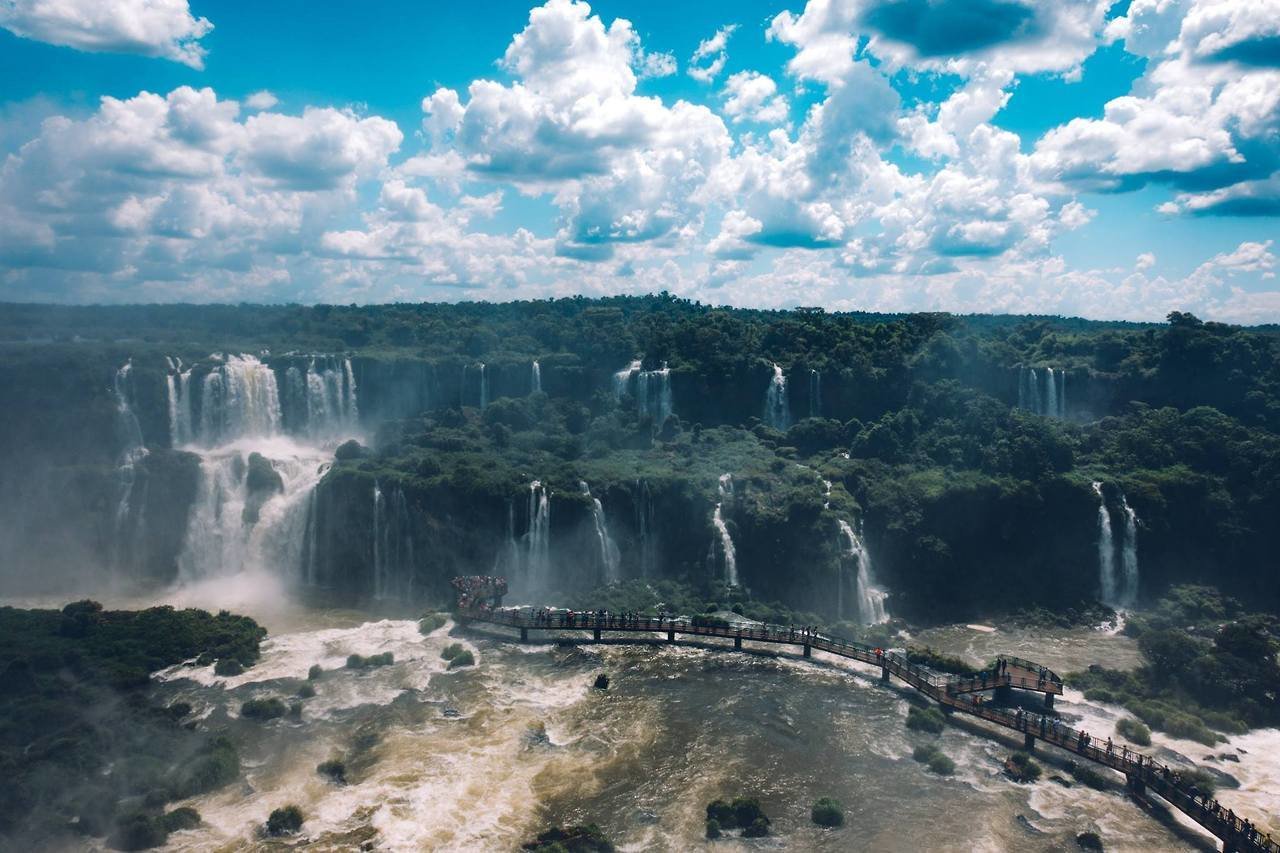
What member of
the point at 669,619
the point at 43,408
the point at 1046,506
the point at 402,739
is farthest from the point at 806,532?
the point at 43,408

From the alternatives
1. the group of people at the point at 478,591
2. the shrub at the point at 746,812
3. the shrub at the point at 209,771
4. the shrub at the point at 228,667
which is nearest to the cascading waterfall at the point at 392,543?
the group of people at the point at 478,591

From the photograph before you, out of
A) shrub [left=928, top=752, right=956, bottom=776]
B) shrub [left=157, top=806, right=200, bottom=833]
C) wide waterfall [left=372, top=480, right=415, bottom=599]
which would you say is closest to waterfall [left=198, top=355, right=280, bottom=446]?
wide waterfall [left=372, top=480, right=415, bottom=599]

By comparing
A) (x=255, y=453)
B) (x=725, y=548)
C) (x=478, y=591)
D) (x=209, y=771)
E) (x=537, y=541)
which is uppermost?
(x=255, y=453)

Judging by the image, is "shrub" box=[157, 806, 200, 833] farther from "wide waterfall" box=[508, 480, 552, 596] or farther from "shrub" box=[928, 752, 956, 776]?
"shrub" box=[928, 752, 956, 776]

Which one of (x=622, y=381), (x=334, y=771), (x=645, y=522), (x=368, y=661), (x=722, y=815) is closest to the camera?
(x=722, y=815)

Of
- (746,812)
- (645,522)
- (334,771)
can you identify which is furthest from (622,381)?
(746,812)

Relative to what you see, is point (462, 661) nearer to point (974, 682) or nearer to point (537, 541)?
point (537, 541)

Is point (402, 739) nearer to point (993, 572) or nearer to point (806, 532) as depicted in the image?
point (806, 532)
